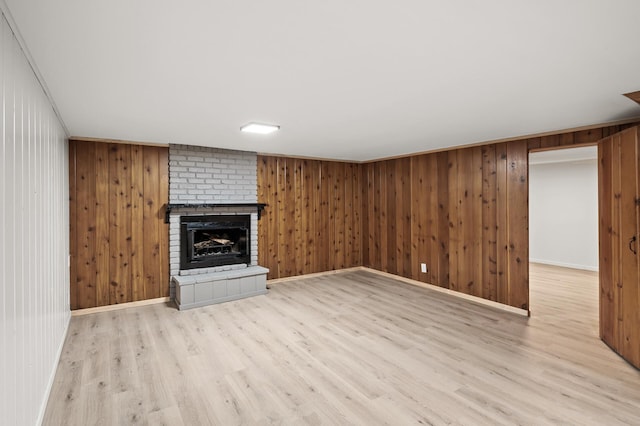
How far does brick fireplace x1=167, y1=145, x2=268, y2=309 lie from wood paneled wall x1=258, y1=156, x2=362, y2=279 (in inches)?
11.1

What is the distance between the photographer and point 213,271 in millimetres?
5047

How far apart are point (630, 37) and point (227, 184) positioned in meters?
4.71

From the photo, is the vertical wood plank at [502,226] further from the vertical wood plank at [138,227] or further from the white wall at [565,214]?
the vertical wood plank at [138,227]

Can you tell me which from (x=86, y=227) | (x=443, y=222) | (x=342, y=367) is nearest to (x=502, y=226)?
(x=443, y=222)

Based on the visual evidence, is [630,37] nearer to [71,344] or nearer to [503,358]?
[503,358]

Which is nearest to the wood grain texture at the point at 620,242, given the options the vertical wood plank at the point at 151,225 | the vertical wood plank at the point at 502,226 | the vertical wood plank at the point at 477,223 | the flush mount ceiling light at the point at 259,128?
the vertical wood plank at the point at 502,226

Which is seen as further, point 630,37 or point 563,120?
point 563,120

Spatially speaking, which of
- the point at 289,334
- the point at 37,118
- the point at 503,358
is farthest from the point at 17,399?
the point at 503,358

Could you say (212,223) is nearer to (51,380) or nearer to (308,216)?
(308,216)

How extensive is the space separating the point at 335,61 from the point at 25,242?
82.1 inches

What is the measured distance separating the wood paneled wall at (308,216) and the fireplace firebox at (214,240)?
34cm

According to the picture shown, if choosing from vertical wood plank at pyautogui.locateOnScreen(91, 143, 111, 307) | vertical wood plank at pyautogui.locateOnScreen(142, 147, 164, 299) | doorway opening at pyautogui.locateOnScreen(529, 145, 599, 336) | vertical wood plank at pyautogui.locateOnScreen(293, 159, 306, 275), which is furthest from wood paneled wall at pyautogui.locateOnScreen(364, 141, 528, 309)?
vertical wood plank at pyautogui.locateOnScreen(91, 143, 111, 307)

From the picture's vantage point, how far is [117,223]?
446 centimetres

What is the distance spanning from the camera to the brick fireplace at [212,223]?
15.4 ft
